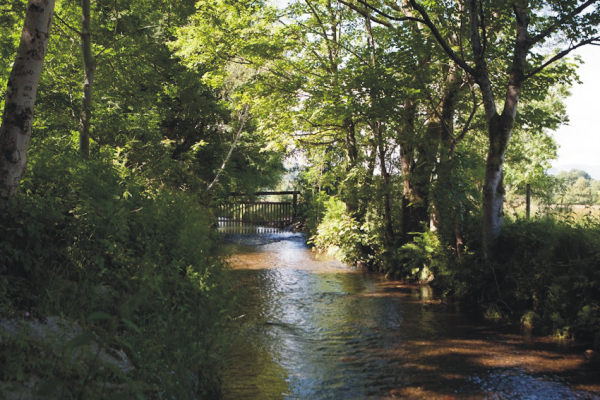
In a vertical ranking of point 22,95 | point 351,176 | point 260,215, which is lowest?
point 260,215

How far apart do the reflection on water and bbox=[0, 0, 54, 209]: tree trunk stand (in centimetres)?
296

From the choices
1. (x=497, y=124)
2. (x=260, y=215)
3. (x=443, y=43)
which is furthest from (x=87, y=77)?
(x=260, y=215)

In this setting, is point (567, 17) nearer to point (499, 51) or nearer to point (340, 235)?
point (499, 51)

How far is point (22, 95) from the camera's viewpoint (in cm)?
436

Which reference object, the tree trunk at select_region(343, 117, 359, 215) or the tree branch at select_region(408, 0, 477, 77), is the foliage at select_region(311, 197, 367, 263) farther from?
the tree branch at select_region(408, 0, 477, 77)

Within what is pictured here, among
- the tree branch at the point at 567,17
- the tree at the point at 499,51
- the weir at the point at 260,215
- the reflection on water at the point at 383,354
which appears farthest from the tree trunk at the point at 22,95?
the weir at the point at 260,215

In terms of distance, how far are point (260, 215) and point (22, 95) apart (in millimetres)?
23967

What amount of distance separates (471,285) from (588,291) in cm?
249

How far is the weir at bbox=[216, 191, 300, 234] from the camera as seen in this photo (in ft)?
88.6

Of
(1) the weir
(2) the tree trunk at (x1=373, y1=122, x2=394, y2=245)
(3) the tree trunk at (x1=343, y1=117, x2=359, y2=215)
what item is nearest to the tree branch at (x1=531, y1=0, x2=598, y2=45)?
(2) the tree trunk at (x1=373, y1=122, x2=394, y2=245)

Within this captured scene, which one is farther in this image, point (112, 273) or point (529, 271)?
point (529, 271)

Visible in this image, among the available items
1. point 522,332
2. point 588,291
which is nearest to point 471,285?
point 522,332

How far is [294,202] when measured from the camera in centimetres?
2703

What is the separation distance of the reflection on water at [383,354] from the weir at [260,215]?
16.9 meters
